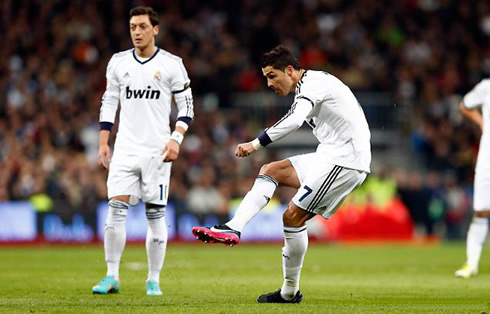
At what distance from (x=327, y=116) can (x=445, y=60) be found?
19.4 meters

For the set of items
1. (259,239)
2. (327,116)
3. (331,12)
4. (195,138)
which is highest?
(331,12)

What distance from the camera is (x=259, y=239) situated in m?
21.2

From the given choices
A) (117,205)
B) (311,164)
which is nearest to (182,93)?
(117,205)

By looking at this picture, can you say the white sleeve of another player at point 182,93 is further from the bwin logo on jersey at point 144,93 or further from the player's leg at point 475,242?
the player's leg at point 475,242

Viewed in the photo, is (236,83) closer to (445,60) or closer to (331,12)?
(331,12)

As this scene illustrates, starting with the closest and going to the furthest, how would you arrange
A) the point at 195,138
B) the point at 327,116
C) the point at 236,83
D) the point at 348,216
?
the point at 327,116 → the point at 348,216 → the point at 195,138 → the point at 236,83

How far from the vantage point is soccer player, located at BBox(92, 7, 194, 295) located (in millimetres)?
9367

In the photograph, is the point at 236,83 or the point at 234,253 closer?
the point at 234,253

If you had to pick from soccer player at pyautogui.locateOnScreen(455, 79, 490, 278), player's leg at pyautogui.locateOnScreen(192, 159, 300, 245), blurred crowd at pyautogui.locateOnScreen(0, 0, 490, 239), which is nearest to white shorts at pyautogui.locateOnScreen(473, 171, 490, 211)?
soccer player at pyautogui.locateOnScreen(455, 79, 490, 278)

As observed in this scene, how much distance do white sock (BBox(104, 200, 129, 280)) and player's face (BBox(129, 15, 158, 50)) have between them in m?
1.59

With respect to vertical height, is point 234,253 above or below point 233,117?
below

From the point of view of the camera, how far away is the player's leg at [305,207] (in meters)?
8.37

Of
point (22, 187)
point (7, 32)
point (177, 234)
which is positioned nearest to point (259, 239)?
point (177, 234)

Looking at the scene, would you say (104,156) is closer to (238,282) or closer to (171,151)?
(171,151)
